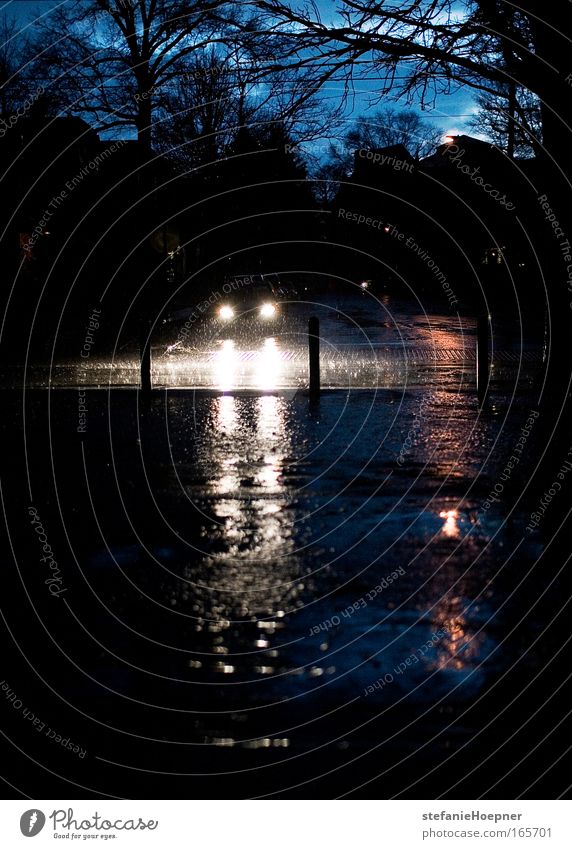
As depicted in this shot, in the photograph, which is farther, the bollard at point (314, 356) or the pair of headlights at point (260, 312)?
the pair of headlights at point (260, 312)

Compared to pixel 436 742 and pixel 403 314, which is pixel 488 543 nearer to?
pixel 436 742

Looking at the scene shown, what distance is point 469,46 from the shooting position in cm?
1111

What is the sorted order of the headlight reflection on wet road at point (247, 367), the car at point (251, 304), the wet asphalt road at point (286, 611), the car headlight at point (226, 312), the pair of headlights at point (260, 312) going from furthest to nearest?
the car at point (251, 304) < the pair of headlights at point (260, 312) < the car headlight at point (226, 312) < the headlight reflection on wet road at point (247, 367) < the wet asphalt road at point (286, 611)

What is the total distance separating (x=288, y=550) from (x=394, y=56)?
574cm

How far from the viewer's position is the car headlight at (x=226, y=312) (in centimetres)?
4112

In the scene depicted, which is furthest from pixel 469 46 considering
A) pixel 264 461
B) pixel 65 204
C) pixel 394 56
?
pixel 65 204

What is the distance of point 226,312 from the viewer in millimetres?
41781

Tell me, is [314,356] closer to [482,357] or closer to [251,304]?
[482,357]

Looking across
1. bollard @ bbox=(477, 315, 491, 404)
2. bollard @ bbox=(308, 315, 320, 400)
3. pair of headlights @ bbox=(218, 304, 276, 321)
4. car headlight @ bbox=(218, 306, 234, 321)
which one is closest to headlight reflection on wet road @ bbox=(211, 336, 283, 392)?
bollard @ bbox=(308, 315, 320, 400)

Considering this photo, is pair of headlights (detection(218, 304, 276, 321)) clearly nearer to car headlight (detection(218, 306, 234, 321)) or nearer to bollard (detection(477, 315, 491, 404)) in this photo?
car headlight (detection(218, 306, 234, 321))

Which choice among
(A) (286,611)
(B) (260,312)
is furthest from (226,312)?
(A) (286,611)

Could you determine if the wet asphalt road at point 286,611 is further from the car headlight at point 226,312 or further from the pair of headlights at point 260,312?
the pair of headlights at point 260,312

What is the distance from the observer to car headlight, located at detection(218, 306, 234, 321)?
4112 centimetres

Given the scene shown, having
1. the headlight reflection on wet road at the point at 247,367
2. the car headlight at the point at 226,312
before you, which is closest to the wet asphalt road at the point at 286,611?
the headlight reflection on wet road at the point at 247,367
